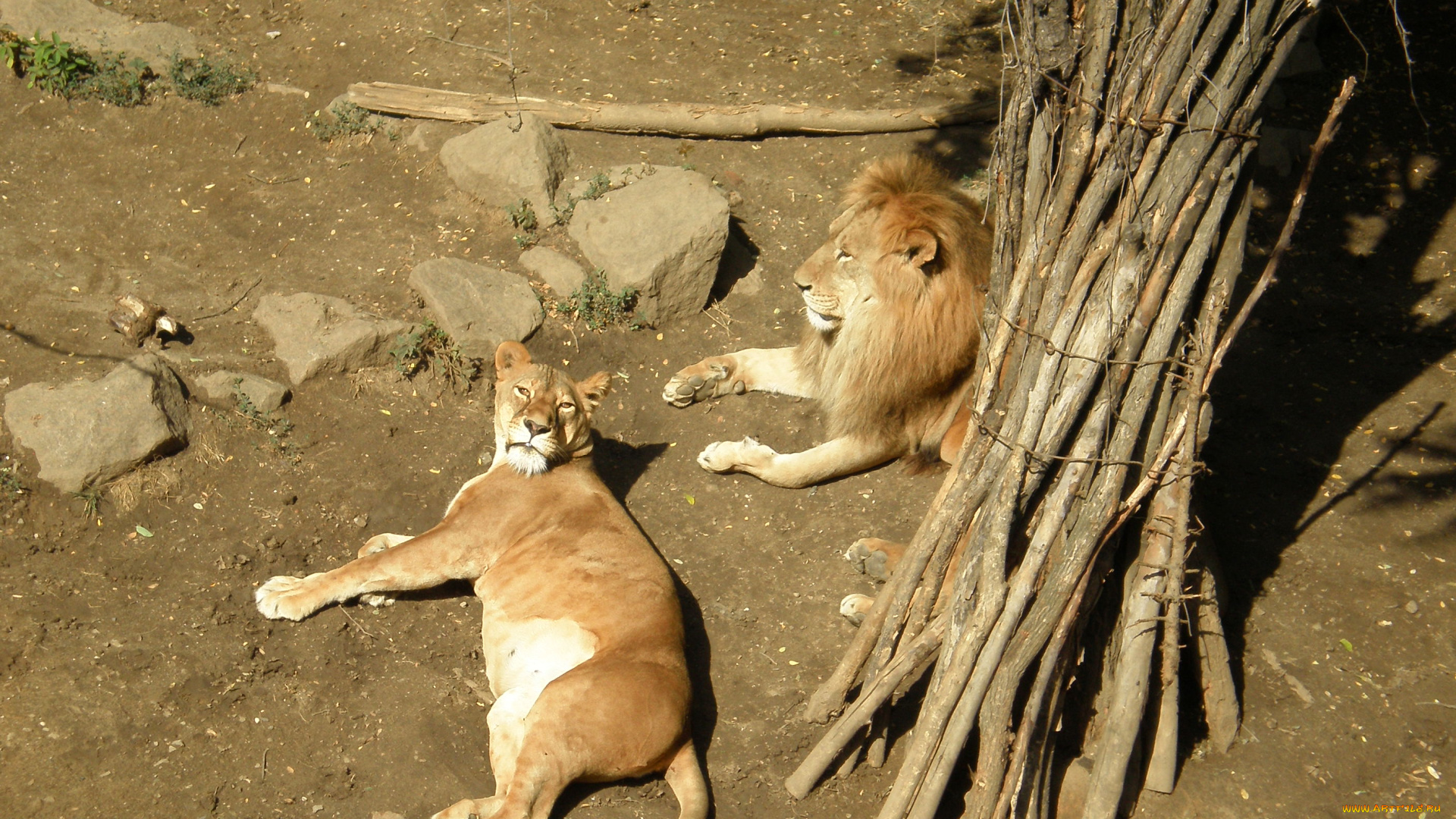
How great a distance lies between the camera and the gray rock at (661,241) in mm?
6617

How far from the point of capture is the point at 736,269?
7203 mm

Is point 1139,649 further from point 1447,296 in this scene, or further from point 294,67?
point 294,67

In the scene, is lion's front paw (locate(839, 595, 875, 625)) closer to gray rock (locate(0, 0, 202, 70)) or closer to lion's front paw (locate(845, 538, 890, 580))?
lion's front paw (locate(845, 538, 890, 580))

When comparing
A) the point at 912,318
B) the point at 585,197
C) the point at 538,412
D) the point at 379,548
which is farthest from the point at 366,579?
the point at 585,197

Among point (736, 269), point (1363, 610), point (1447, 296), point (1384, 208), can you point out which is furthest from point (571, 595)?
point (1384, 208)

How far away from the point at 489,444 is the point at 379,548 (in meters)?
1.03

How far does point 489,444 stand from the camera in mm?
5844

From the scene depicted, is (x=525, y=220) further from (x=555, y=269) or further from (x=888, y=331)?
(x=888, y=331)

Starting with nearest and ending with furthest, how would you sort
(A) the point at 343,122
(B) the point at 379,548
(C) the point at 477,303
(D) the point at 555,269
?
(B) the point at 379,548 < (C) the point at 477,303 < (D) the point at 555,269 < (A) the point at 343,122

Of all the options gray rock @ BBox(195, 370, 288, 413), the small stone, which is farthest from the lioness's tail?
the small stone

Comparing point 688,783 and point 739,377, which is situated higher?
point 739,377

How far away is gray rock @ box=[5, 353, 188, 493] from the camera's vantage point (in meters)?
4.93

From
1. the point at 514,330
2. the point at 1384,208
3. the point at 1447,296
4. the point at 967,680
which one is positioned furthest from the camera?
the point at 1384,208

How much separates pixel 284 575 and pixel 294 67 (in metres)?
4.72
